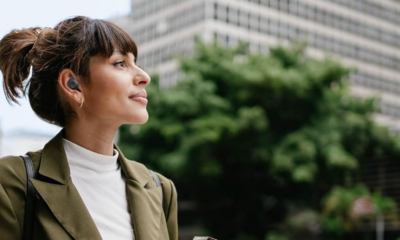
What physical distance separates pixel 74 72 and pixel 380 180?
2064 cm

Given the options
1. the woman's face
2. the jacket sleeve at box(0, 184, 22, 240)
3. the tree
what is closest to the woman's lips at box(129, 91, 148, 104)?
the woman's face

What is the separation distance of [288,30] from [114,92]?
39.8m

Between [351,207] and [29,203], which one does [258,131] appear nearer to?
[351,207]

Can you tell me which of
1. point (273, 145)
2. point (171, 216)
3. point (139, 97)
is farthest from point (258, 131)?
point (139, 97)

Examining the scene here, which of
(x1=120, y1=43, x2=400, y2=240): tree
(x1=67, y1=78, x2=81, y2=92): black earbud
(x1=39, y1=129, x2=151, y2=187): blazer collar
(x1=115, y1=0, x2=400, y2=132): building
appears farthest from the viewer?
(x1=115, y1=0, x2=400, y2=132): building

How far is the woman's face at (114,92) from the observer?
5.17 ft

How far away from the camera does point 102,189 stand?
156 cm

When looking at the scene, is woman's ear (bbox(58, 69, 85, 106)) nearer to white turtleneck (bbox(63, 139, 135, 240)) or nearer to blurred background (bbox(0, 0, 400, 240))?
white turtleneck (bbox(63, 139, 135, 240))

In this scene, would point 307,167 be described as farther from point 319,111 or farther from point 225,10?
point 225,10

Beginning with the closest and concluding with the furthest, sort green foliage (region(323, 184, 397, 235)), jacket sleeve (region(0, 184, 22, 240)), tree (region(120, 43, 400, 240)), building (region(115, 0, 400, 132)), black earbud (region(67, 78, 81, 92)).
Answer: jacket sleeve (region(0, 184, 22, 240)), black earbud (region(67, 78, 81, 92)), tree (region(120, 43, 400, 240)), green foliage (region(323, 184, 397, 235)), building (region(115, 0, 400, 132))

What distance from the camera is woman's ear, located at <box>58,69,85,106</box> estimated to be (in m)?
1.58

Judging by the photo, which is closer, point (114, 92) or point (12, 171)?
point (12, 171)

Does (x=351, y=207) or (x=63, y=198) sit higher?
(x=63, y=198)

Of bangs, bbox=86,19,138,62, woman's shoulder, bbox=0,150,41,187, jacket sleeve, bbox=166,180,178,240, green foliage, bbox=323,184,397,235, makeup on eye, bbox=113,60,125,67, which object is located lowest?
green foliage, bbox=323,184,397,235
